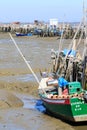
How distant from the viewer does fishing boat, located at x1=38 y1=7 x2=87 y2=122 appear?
1634 cm

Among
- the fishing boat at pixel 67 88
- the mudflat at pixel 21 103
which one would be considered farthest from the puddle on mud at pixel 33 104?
the fishing boat at pixel 67 88

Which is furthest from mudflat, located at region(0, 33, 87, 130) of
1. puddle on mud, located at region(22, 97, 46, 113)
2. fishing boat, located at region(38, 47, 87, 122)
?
fishing boat, located at region(38, 47, 87, 122)

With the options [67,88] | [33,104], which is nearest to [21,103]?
[33,104]

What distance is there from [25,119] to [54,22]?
64.0 m

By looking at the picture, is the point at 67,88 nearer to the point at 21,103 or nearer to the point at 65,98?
the point at 65,98

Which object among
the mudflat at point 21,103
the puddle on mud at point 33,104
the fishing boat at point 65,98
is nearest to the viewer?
the fishing boat at point 65,98

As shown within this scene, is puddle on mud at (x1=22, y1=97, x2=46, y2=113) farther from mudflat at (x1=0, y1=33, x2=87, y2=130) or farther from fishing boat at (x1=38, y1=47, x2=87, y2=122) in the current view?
fishing boat at (x1=38, y1=47, x2=87, y2=122)

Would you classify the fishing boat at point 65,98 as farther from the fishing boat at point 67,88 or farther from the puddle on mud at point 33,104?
the puddle on mud at point 33,104

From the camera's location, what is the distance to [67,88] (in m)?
18.0

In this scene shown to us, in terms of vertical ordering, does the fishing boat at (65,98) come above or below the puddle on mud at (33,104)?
above

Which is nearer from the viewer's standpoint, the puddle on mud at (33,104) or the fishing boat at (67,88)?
the fishing boat at (67,88)

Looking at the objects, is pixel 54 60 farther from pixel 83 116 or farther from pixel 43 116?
pixel 83 116

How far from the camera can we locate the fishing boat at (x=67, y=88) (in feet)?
53.6

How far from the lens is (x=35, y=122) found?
55.6 ft
